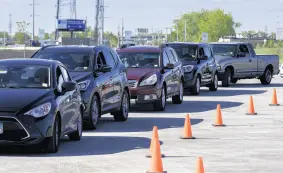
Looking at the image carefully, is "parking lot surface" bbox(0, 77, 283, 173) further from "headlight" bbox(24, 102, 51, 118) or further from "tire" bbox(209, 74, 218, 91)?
"tire" bbox(209, 74, 218, 91)

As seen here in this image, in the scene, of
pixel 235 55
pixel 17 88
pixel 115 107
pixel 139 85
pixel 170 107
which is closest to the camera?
pixel 17 88

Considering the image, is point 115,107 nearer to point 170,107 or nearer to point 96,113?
point 96,113

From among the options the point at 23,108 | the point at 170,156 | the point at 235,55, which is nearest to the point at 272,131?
the point at 170,156

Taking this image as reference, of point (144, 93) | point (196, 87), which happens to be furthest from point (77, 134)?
point (196, 87)

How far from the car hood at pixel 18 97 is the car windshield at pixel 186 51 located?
1770 centimetres

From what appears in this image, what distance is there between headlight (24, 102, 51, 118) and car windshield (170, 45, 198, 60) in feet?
59.7

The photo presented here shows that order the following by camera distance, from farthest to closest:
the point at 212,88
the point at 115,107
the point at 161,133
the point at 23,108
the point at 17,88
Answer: the point at 212,88, the point at 115,107, the point at 161,133, the point at 17,88, the point at 23,108

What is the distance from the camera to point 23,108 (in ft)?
44.0

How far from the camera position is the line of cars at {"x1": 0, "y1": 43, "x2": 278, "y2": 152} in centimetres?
1344

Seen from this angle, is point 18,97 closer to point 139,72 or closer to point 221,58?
point 139,72

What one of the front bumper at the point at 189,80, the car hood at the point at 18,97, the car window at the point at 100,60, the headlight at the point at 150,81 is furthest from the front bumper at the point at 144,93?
the car hood at the point at 18,97

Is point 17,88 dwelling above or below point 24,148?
above

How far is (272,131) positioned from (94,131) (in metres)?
3.71

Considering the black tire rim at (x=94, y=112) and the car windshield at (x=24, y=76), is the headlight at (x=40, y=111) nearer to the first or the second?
the car windshield at (x=24, y=76)
